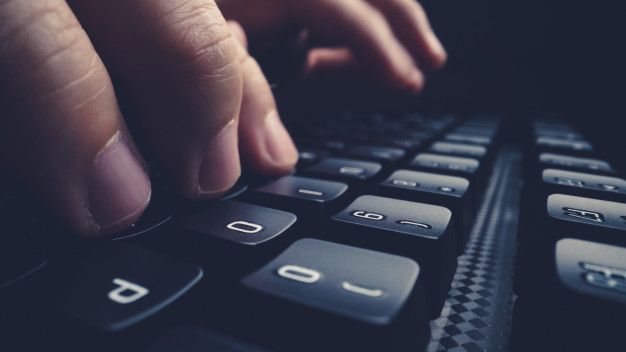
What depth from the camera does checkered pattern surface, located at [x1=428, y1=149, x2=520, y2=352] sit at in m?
0.36

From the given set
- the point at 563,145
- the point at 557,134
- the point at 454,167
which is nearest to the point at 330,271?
the point at 454,167

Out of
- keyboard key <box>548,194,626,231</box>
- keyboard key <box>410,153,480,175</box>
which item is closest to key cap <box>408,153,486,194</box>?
keyboard key <box>410,153,480,175</box>

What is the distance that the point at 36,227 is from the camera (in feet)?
1.32

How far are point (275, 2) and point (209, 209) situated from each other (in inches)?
32.8

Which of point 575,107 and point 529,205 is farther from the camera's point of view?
point 575,107

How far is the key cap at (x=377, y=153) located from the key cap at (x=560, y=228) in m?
0.25

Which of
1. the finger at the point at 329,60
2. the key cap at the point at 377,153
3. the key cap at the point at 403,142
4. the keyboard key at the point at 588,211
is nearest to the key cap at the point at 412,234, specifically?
the keyboard key at the point at 588,211

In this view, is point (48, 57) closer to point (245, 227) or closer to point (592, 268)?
point (245, 227)

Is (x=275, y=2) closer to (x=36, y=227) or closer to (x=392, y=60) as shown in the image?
(x=392, y=60)

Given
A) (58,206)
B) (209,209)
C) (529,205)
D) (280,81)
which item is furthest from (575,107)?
(58,206)

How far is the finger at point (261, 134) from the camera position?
566 millimetres

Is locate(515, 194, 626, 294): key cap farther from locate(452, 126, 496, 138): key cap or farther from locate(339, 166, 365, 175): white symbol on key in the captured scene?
locate(452, 126, 496, 138): key cap

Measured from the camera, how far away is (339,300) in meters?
0.28

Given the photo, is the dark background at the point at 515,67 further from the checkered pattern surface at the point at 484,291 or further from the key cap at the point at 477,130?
the checkered pattern surface at the point at 484,291
